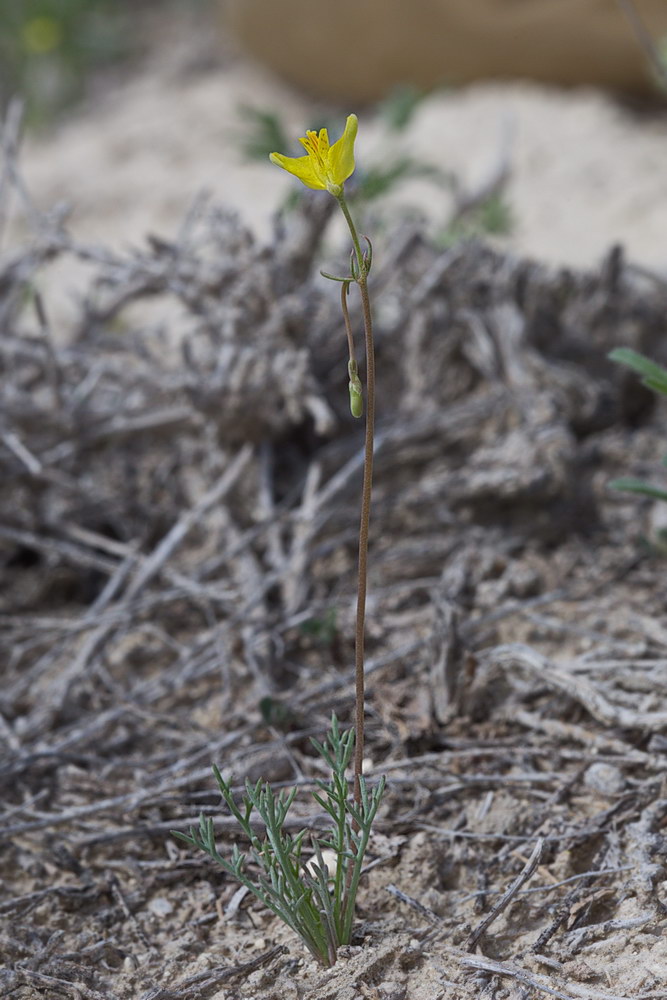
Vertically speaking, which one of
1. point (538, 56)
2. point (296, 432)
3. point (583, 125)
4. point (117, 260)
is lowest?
point (296, 432)

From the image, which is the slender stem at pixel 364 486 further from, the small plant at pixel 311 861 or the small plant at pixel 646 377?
the small plant at pixel 646 377

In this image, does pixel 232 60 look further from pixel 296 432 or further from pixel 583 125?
pixel 296 432

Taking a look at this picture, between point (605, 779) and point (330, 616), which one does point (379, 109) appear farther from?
point (605, 779)

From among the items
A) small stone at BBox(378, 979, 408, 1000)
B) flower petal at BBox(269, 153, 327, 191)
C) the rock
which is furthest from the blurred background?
small stone at BBox(378, 979, 408, 1000)

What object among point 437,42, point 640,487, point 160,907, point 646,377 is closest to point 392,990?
point 160,907

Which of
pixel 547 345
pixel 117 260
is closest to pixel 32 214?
pixel 117 260
